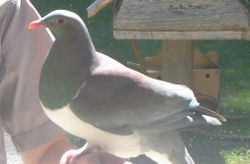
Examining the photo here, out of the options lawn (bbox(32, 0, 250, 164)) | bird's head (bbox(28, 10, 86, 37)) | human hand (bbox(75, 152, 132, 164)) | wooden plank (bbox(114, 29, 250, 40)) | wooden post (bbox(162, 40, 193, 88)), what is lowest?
lawn (bbox(32, 0, 250, 164))

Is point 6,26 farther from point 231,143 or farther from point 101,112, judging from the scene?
point 231,143

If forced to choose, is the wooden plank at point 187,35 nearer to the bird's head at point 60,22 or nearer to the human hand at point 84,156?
the human hand at point 84,156

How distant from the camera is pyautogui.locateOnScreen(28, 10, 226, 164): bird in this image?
148cm

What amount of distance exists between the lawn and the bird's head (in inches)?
95.6

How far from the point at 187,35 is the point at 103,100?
7.02 ft

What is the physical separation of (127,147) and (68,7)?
19.3ft

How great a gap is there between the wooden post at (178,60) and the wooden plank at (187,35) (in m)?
0.48

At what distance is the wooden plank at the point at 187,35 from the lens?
3588 millimetres

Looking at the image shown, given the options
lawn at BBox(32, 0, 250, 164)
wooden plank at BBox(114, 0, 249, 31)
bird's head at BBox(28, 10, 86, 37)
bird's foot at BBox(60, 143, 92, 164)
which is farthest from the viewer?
lawn at BBox(32, 0, 250, 164)

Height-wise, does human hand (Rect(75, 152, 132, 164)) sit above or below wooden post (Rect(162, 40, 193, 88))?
above

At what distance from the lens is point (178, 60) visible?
165 inches

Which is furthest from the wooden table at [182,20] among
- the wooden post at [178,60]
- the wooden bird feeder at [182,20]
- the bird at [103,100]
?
the bird at [103,100]

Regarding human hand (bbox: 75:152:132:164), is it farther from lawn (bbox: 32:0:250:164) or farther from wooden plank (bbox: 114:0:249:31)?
lawn (bbox: 32:0:250:164)

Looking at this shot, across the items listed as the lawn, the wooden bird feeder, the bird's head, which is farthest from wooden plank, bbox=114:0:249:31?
the bird's head
